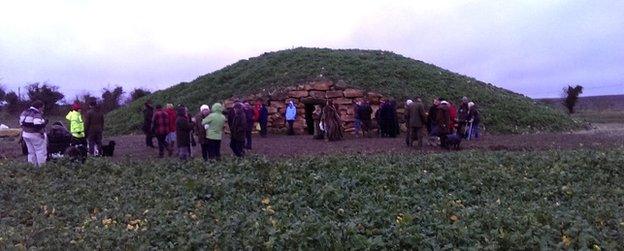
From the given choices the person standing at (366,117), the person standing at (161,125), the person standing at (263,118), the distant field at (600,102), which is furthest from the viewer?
the distant field at (600,102)

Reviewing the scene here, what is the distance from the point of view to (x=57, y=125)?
16266 millimetres

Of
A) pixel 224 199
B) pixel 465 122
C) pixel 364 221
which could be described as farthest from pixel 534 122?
pixel 364 221

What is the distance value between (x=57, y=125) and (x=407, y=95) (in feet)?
51.4

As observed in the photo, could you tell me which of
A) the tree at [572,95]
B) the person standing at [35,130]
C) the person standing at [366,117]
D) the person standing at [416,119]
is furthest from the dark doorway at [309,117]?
the tree at [572,95]

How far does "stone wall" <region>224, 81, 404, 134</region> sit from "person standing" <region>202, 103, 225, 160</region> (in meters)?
12.2

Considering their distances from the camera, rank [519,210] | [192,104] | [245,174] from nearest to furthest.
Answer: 1. [519,210]
2. [245,174]
3. [192,104]

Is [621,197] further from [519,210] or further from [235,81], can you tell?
[235,81]

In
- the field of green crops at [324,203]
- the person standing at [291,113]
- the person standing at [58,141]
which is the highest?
the person standing at [291,113]

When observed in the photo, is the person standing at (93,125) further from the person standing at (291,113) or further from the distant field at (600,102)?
the distant field at (600,102)

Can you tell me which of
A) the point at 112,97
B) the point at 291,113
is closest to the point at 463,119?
the point at 291,113

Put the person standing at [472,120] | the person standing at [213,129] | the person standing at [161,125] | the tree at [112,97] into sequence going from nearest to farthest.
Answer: the person standing at [213,129], the person standing at [161,125], the person standing at [472,120], the tree at [112,97]

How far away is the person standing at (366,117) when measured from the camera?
1002 inches

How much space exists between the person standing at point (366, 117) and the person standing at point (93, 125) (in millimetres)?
10696

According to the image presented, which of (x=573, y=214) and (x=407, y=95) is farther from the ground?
(x=407, y=95)
